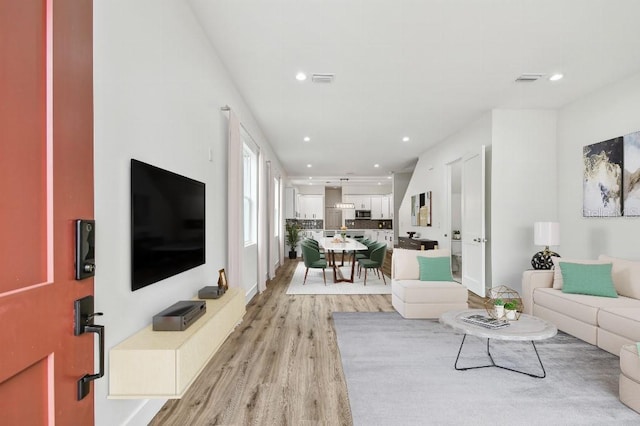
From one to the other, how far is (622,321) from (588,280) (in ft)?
2.52

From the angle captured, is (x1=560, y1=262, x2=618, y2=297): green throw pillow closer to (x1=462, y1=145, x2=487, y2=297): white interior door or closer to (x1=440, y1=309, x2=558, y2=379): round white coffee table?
(x1=440, y1=309, x2=558, y2=379): round white coffee table

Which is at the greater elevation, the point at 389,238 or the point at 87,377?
the point at 87,377

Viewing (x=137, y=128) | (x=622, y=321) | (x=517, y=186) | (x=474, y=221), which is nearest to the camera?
(x=137, y=128)

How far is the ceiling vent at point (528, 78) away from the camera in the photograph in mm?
4273

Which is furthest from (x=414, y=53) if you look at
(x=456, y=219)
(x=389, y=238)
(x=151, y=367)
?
(x=389, y=238)

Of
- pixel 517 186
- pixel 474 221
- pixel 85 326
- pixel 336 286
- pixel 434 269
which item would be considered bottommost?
pixel 336 286

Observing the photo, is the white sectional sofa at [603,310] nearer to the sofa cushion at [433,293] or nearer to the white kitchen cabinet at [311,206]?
the sofa cushion at [433,293]

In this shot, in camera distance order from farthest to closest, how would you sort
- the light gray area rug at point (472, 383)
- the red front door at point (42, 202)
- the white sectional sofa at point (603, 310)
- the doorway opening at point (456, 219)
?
the doorway opening at point (456, 219) → the white sectional sofa at point (603, 310) → the light gray area rug at point (472, 383) → the red front door at point (42, 202)

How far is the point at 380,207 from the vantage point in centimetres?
1433

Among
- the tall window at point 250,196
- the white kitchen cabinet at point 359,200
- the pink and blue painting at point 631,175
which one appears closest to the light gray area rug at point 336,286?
the tall window at point 250,196

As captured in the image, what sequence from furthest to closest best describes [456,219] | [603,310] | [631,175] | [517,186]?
[456,219] < [517,186] < [631,175] < [603,310]

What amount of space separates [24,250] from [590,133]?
607 centimetres

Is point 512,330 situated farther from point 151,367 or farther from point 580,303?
point 151,367

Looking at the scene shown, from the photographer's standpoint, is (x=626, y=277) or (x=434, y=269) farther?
(x=434, y=269)
